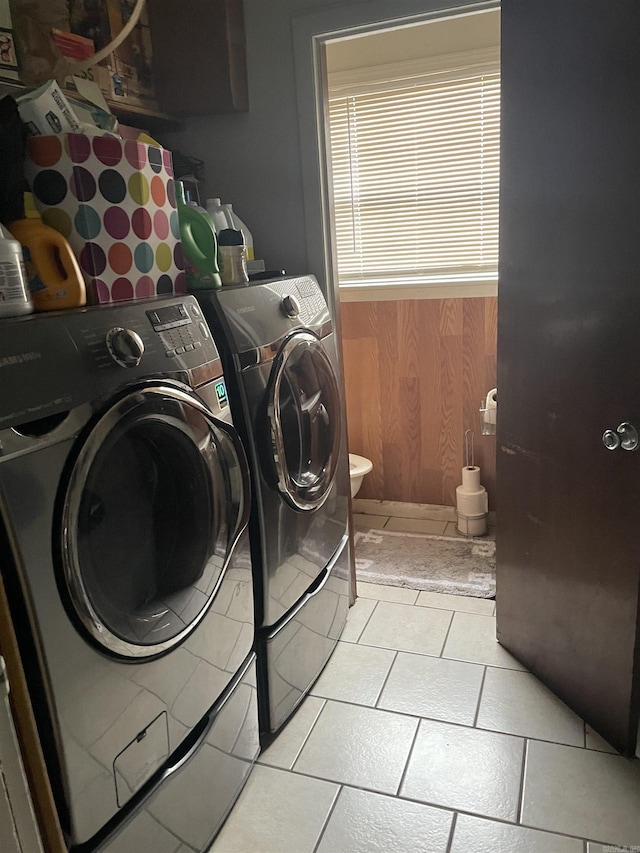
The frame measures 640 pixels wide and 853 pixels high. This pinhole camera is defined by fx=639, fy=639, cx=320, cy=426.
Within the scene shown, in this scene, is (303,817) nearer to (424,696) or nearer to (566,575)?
(424,696)

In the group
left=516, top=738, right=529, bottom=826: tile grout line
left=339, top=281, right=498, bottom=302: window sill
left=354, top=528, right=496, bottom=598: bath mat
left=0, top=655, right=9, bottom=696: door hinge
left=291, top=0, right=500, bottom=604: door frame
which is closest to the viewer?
left=0, top=655, right=9, bottom=696: door hinge

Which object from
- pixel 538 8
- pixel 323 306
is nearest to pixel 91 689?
pixel 323 306

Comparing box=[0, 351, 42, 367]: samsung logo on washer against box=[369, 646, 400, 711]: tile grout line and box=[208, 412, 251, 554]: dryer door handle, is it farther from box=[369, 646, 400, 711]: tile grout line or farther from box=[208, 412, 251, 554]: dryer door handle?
box=[369, 646, 400, 711]: tile grout line

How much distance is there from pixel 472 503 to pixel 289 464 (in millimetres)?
1398

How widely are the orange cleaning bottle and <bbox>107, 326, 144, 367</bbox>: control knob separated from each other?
0.18 m

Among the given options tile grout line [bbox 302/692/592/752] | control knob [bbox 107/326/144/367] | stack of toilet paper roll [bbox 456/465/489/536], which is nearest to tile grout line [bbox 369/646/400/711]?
tile grout line [bbox 302/692/592/752]

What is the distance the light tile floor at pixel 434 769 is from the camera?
147 cm

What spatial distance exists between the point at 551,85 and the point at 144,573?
147 cm

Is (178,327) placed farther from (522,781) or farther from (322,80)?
(522,781)

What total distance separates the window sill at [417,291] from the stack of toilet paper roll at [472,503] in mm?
798

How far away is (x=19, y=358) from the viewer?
978mm

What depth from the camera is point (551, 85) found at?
5.09ft

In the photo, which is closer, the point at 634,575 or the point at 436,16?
the point at 634,575

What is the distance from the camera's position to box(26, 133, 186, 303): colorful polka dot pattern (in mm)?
1312
